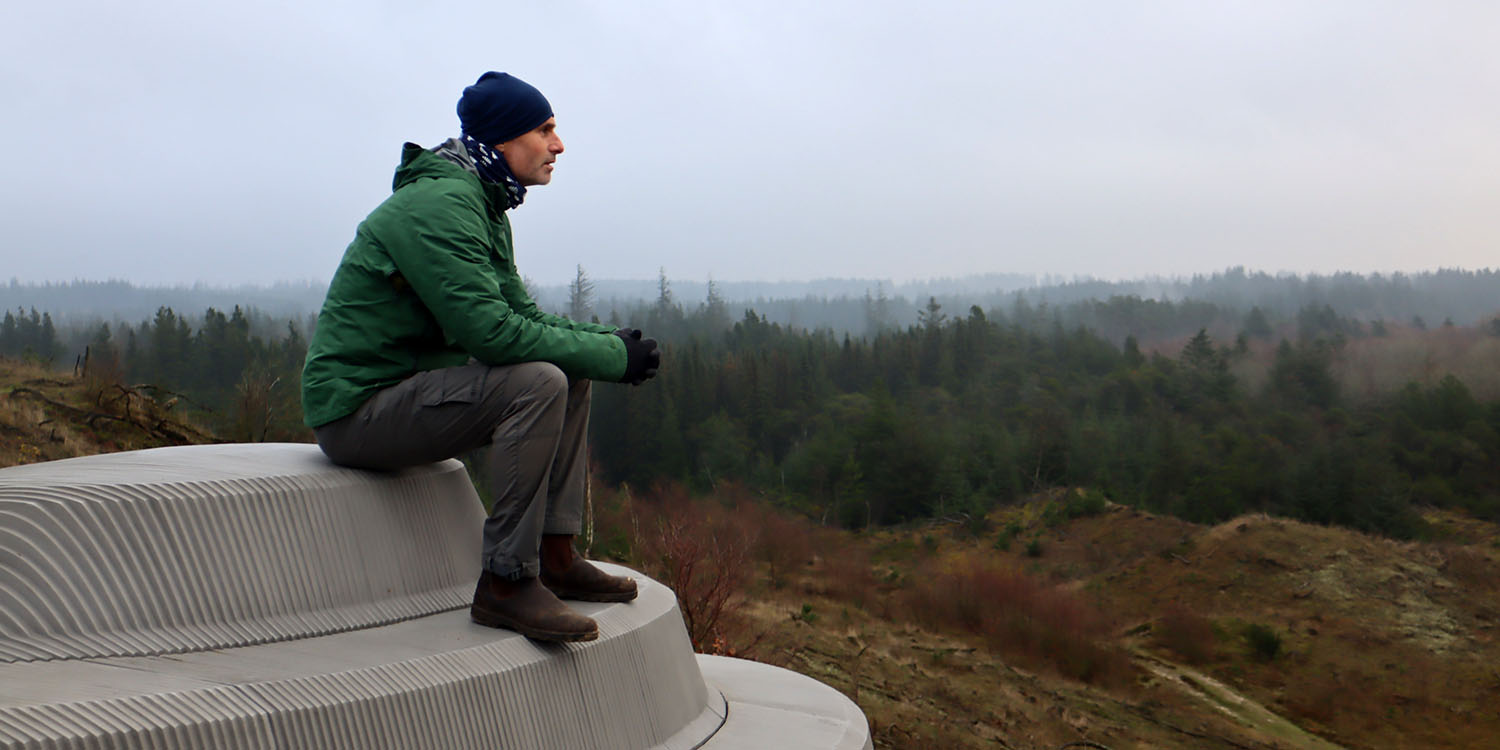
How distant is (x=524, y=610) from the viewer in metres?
4.87

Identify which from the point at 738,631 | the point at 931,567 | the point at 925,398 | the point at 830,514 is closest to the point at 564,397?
the point at 738,631

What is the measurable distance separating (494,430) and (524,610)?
778 mm

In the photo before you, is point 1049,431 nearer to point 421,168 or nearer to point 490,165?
point 490,165

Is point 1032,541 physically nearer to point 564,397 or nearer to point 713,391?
point 713,391

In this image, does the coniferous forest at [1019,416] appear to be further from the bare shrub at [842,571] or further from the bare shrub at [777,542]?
the bare shrub at [777,542]

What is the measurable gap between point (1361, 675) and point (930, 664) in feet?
42.7

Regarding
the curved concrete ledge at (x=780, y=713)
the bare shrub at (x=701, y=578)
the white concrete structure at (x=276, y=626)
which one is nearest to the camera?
the white concrete structure at (x=276, y=626)

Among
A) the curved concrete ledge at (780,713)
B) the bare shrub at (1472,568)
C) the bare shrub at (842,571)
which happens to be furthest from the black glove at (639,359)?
the bare shrub at (1472,568)

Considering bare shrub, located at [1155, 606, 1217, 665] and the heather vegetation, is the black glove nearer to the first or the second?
the heather vegetation

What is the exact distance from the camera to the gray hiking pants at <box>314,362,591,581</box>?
4.69 metres

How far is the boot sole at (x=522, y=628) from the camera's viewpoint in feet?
16.0

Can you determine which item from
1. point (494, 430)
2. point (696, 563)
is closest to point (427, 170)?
point (494, 430)

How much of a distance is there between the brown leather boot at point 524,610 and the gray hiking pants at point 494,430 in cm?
9

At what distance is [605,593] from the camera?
5676 millimetres
